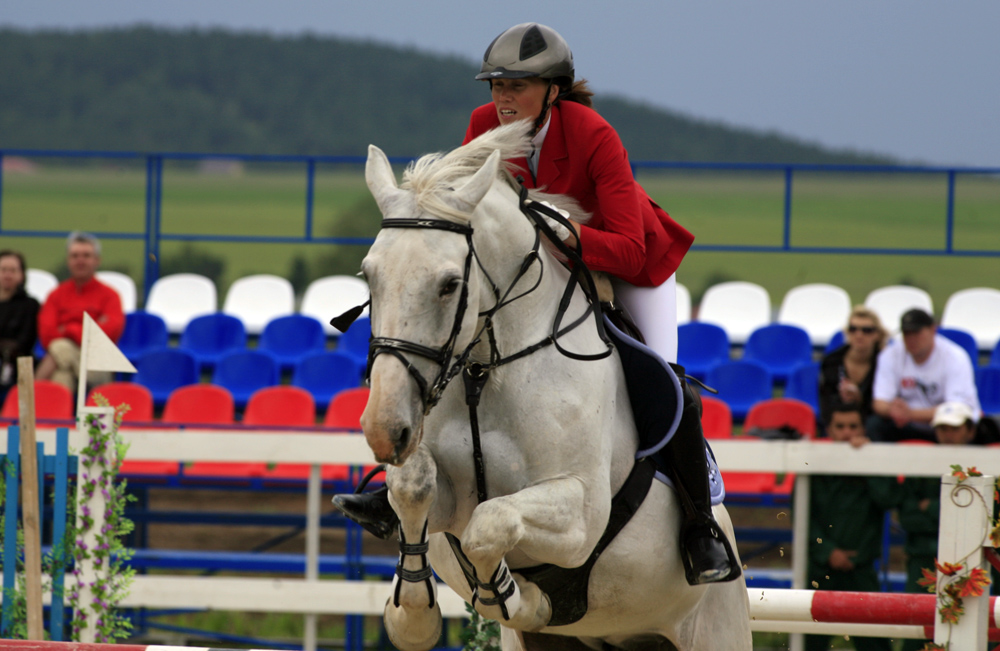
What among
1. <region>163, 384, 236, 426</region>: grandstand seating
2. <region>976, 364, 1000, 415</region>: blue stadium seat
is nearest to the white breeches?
<region>163, 384, 236, 426</region>: grandstand seating

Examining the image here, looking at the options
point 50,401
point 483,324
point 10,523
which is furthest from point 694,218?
point 483,324

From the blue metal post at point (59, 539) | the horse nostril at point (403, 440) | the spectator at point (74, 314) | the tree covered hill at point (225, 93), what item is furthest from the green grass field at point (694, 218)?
the horse nostril at point (403, 440)

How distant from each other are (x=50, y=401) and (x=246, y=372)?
5.07 ft

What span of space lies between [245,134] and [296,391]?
38.8m

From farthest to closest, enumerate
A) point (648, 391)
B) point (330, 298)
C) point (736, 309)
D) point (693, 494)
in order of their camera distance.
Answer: point (330, 298)
point (736, 309)
point (693, 494)
point (648, 391)

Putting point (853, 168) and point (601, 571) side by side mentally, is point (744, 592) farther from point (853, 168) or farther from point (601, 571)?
point (853, 168)

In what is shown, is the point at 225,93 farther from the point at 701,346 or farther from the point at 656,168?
the point at 701,346

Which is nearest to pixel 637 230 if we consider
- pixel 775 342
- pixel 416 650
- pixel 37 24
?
pixel 416 650

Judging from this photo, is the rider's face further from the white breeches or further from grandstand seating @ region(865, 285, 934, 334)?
grandstand seating @ region(865, 285, 934, 334)

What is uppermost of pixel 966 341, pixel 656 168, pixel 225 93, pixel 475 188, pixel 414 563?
pixel 225 93

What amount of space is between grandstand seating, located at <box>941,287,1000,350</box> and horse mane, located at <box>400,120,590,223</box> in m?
7.38

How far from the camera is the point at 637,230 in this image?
3111 mm

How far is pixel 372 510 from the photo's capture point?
302 centimetres

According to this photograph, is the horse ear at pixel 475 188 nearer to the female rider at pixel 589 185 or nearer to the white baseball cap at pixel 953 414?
the female rider at pixel 589 185
